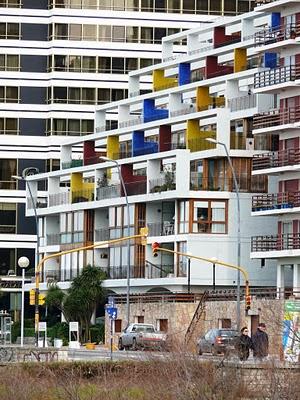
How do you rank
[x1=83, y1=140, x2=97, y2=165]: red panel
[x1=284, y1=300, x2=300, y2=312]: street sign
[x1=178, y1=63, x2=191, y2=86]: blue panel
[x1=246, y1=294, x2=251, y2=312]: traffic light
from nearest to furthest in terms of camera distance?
[x1=284, y1=300, x2=300, y2=312]: street sign → [x1=246, y1=294, x2=251, y2=312]: traffic light → [x1=178, y1=63, x2=191, y2=86]: blue panel → [x1=83, y1=140, x2=97, y2=165]: red panel

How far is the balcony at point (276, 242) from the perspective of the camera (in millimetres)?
107500

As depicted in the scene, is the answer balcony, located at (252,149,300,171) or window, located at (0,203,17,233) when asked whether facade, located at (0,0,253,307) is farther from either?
balcony, located at (252,149,300,171)

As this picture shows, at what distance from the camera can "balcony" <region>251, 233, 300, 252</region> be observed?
10750 cm

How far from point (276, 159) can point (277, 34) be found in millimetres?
7298

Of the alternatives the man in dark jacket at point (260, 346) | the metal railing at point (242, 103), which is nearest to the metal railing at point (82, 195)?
the metal railing at point (242, 103)

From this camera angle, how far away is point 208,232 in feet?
395

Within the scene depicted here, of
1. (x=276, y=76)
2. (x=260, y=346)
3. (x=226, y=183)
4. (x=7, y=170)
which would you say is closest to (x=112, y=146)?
(x=226, y=183)

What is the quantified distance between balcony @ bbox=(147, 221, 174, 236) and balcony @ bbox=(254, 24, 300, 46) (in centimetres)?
1594

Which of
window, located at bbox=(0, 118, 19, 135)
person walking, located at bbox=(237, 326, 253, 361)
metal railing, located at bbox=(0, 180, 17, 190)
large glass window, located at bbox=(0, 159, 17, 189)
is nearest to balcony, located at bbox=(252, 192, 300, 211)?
large glass window, located at bbox=(0, 159, 17, 189)

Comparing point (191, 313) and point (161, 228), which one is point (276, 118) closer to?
point (191, 313)

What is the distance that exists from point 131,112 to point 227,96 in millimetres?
18276

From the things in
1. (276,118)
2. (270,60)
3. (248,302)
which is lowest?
(248,302)

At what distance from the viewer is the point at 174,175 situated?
403 ft

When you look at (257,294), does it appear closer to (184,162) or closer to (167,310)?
(167,310)
